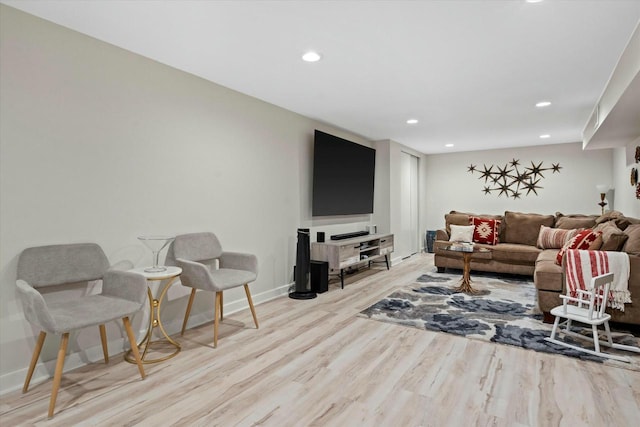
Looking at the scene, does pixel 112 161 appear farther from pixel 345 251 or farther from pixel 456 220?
pixel 456 220

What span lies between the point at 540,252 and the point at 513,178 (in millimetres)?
2640

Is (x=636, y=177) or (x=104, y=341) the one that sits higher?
(x=636, y=177)

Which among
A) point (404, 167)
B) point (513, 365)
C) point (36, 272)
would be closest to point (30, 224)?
point (36, 272)

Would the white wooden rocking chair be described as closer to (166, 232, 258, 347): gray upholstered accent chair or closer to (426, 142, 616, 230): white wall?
(166, 232, 258, 347): gray upholstered accent chair

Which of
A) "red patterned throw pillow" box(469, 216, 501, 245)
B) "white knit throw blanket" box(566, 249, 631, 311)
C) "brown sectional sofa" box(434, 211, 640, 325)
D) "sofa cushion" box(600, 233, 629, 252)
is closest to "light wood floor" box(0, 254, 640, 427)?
"white knit throw blanket" box(566, 249, 631, 311)

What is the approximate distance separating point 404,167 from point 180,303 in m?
5.34

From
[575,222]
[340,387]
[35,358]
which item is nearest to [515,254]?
[575,222]

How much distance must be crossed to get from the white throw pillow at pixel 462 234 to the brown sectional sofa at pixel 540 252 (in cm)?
12

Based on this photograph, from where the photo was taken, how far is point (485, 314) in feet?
12.1

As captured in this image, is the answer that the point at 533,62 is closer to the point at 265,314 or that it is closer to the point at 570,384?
the point at 570,384

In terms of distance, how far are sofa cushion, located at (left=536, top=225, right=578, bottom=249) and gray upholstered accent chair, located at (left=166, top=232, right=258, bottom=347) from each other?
15.1 ft

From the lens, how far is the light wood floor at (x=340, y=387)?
6.27ft

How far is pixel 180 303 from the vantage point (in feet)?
10.6

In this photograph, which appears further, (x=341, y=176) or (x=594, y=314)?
(x=341, y=176)
